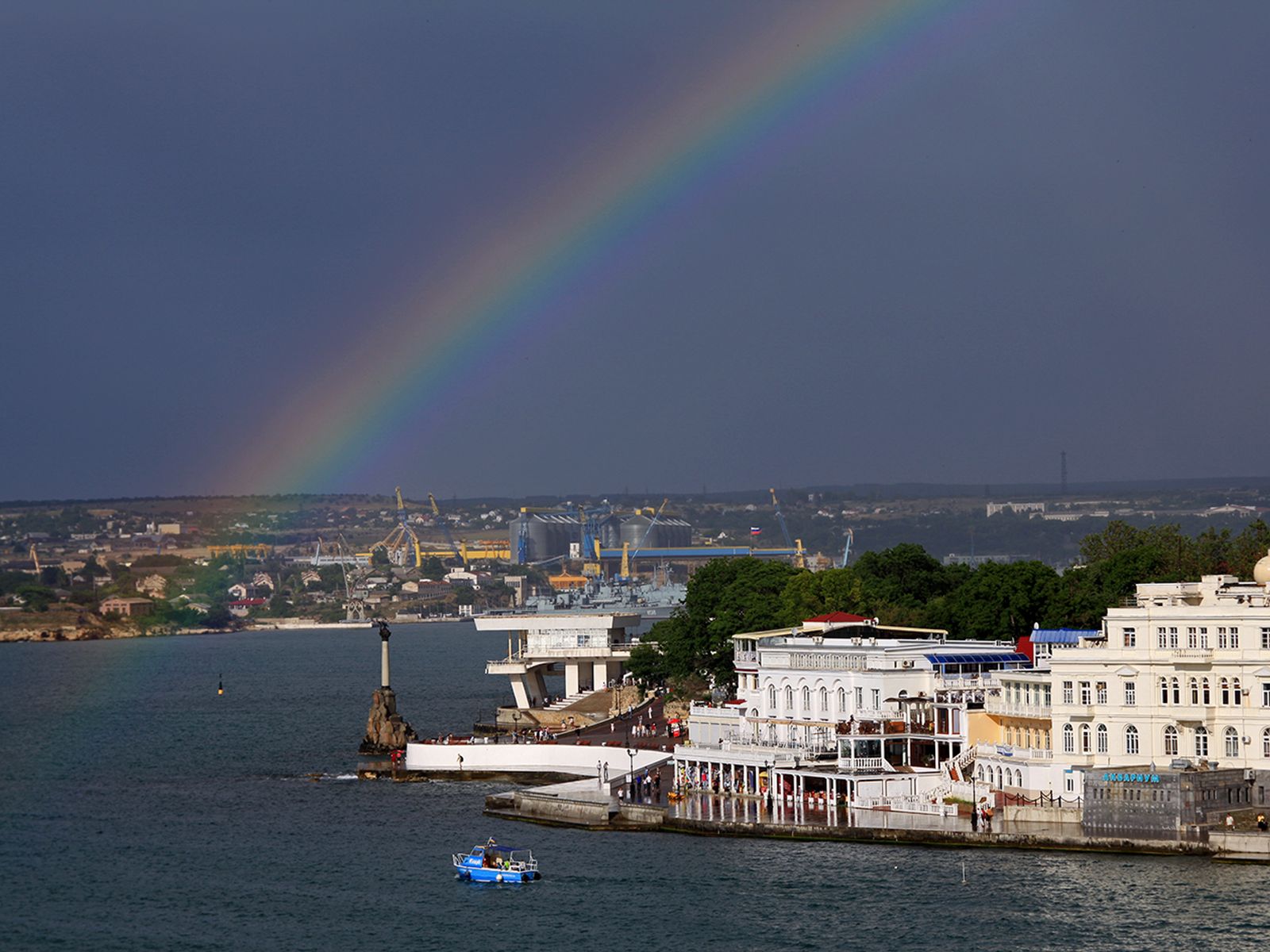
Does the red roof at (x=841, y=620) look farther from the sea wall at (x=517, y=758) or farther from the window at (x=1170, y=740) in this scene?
the window at (x=1170, y=740)

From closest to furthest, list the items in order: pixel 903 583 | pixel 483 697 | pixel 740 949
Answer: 1. pixel 740 949
2. pixel 903 583
3. pixel 483 697

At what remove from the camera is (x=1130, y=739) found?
195ft

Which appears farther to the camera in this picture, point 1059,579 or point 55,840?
point 1059,579

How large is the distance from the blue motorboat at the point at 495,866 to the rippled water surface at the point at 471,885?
455 mm

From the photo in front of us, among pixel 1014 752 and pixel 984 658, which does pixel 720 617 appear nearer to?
pixel 984 658

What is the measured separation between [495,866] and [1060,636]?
68.3 ft

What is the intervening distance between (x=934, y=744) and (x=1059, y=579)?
20856 mm

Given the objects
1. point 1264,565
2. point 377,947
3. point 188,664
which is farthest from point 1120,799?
point 188,664

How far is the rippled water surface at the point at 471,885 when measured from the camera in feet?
160

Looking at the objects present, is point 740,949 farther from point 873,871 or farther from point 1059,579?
point 1059,579

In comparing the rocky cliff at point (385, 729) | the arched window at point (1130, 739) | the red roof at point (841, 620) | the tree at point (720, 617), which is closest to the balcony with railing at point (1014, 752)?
the arched window at point (1130, 739)

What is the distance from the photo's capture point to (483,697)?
12294cm

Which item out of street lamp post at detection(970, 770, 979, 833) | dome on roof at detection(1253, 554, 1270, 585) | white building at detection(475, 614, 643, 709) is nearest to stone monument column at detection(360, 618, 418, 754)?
white building at detection(475, 614, 643, 709)

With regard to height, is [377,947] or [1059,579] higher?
[1059,579]
